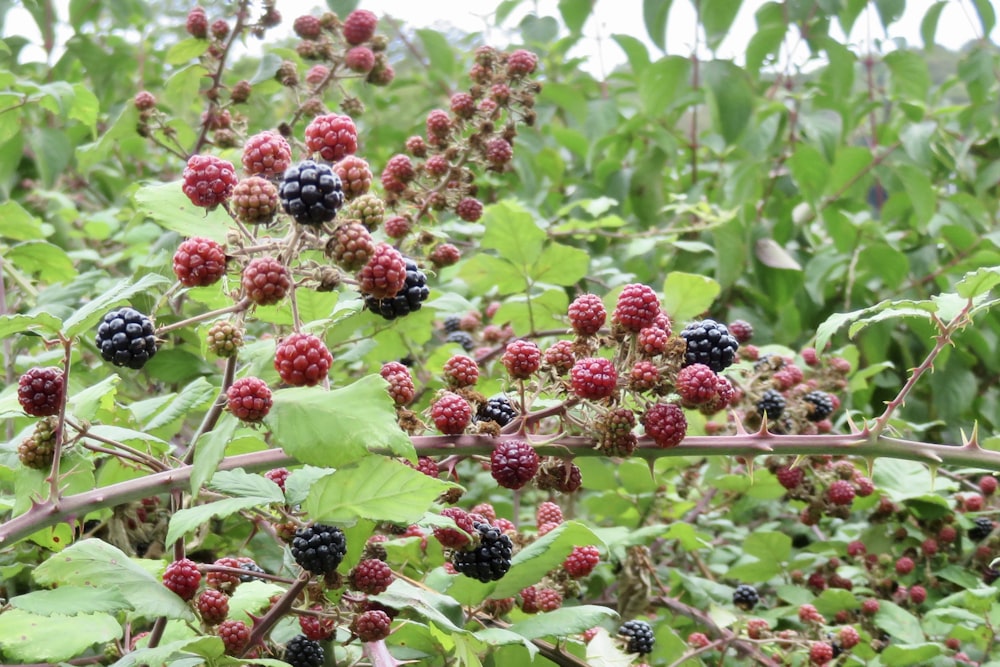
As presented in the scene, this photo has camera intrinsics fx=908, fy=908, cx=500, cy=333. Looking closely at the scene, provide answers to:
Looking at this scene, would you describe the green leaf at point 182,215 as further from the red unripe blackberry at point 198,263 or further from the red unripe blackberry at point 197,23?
the red unripe blackberry at point 197,23

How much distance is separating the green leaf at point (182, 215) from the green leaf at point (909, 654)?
5.02 feet

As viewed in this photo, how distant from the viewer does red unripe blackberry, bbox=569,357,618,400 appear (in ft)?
3.88

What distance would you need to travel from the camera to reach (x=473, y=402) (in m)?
1.32

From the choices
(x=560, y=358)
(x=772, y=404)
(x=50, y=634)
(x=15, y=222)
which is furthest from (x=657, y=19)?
(x=50, y=634)

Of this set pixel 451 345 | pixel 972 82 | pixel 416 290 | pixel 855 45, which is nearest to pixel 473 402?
pixel 416 290

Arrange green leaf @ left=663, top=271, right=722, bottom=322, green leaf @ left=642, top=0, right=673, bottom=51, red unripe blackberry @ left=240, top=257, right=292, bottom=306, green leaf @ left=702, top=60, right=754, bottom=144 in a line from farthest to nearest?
green leaf @ left=642, top=0, right=673, bottom=51 < green leaf @ left=702, top=60, right=754, bottom=144 < green leaf @ left=663, top=271, right=722, bottom=322 < red unripe blackberry @ left=240, top=257, right=292, bottom=306

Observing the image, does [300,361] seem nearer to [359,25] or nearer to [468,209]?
[468,209]

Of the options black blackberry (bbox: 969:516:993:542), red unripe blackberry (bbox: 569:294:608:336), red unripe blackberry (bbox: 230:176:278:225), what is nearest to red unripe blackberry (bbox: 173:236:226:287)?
red unripe blackberry (bbox: 230:176:278:225)

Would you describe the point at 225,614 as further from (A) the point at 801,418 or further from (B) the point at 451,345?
(A) the point at 801,418

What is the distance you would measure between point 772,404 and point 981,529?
34.0 inches

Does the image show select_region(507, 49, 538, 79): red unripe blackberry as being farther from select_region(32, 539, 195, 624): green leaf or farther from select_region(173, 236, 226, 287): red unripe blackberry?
select_region(32, 539, 195, 624): green leaf

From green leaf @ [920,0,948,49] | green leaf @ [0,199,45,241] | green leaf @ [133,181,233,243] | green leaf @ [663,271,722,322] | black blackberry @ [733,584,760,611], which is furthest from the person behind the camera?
green leaf @ [920,0,948,49]

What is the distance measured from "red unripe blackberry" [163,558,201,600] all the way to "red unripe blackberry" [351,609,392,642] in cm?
22

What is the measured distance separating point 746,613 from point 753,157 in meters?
1.76
